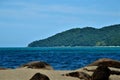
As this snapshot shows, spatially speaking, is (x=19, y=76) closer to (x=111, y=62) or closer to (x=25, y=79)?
(x=25, y=79)

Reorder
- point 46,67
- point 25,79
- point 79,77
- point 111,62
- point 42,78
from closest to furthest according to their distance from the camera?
point 42,78 < point 25,79 < point 79,77 < point 111,62 < point 46,67

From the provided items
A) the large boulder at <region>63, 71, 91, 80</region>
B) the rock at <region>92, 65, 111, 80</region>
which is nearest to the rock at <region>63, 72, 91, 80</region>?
the large boulder at <region>63, 71, 91, 80</region>

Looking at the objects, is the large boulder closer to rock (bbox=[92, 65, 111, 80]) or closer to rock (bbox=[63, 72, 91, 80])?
rock (bbox=[63, 72, 91, 80])

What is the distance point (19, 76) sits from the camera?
19.7m

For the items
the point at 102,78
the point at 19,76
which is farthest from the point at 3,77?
the point at 102,78

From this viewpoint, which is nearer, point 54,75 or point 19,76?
point 19,76

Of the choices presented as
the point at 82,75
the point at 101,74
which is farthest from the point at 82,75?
the point at 101,74

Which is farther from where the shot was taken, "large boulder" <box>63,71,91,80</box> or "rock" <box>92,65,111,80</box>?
"large boulder" <box>63,71,91,80</box>

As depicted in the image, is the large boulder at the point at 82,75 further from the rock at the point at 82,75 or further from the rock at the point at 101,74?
the rock at the point at 101,74

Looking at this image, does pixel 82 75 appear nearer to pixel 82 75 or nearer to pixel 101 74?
pixel 82 75

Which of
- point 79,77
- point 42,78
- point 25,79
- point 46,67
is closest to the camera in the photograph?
point 42,78

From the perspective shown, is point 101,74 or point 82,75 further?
point 82,75

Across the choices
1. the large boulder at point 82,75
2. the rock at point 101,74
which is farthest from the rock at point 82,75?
the rock at point 101,74

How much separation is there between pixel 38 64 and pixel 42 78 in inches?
410
